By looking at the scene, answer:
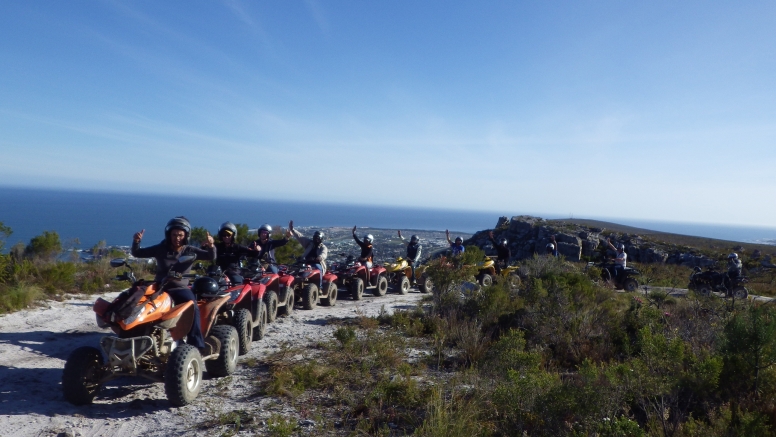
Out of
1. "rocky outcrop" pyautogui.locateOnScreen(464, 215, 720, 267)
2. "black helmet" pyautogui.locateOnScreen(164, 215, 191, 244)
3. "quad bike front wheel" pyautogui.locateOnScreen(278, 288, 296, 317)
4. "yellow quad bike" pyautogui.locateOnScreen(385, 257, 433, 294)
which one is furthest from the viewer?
"rocky outcrop" pyautogui.locateOnScreen(464, 215, 720, 267)

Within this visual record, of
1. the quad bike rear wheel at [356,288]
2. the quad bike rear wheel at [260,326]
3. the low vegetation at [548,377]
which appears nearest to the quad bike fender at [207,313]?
the low vegetation at [548,377]

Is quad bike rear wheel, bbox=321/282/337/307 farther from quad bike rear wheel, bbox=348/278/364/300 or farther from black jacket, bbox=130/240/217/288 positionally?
black jacket, bbox=130/240/217/288

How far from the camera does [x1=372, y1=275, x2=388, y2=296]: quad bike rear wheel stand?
492 inches

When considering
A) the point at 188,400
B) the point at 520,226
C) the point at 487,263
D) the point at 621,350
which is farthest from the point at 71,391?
the point at 520,226

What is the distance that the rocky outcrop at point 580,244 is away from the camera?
2744 centimetres

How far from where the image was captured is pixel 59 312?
803cm

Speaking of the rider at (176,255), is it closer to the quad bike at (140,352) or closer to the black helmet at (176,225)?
the black helmet at (176,225)

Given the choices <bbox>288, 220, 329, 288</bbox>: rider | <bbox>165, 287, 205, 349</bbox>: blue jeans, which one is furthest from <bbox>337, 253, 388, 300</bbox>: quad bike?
<bbox>165, 287, 205, 349</bbox>: blue jeans

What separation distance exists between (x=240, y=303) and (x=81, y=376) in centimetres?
257

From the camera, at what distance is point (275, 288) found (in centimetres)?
821

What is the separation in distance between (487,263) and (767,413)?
10.4 m

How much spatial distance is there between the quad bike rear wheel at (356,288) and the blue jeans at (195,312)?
Result: 6.87 meters

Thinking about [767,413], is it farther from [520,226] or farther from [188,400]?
[520,226]

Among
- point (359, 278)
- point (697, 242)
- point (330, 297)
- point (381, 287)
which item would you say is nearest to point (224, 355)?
point (330, 297)
